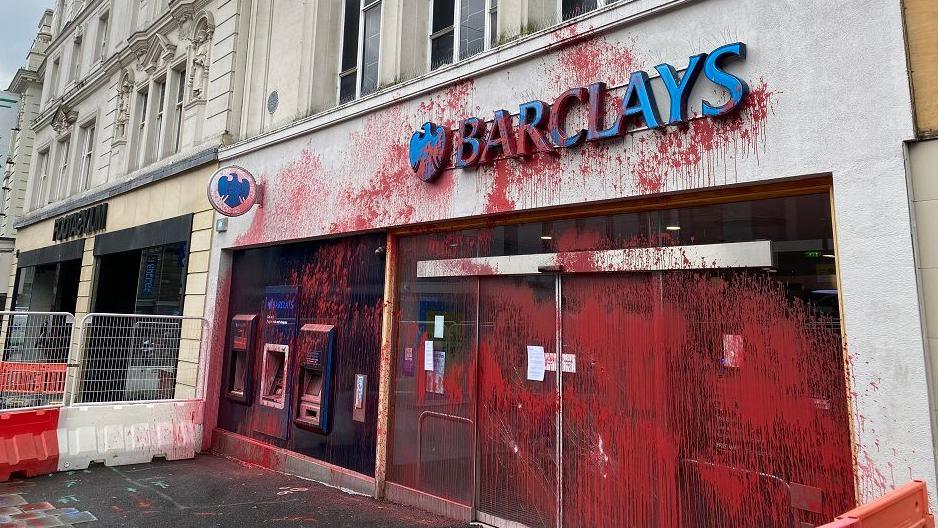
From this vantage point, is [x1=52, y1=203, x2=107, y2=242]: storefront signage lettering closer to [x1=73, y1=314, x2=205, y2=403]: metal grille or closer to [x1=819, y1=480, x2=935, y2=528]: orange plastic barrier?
[x1=73, y1=314, x2=205, y2=403]: metal grille

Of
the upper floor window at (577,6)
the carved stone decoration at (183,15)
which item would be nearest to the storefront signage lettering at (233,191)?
the carved stone decoration at (183,15)

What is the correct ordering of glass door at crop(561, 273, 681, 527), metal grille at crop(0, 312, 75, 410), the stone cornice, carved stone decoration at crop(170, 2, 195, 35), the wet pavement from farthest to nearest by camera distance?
the stone cornice → carved stone decoration at crop(170, 2, 195, 35) → metal grille at crop(0, 312, 75, 410) → the wet pavement → glass door at crop(561, 273, 681, 527)

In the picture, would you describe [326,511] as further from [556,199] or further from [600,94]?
[600,94]

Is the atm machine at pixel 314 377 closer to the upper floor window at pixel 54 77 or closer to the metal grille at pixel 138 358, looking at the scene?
the metal grille at pixel 138 358

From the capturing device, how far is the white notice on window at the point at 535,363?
4.97 m

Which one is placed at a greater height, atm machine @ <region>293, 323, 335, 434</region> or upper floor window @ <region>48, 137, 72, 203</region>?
upper floor window @ <region>48, 137, 72, 203</region>

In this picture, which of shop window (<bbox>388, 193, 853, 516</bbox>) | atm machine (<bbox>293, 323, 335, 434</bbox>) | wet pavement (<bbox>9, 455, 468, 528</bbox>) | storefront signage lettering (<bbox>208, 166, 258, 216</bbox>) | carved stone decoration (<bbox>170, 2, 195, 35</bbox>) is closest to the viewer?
shop window (<bbox>388, 193, 853, 516</bbox>)

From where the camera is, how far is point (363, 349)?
6625 mm

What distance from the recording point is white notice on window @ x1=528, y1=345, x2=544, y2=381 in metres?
4.97

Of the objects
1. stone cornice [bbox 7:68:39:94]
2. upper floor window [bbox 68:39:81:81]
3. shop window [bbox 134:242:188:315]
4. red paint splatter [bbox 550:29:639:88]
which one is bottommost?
shop window [bbox 134:242:188:315]

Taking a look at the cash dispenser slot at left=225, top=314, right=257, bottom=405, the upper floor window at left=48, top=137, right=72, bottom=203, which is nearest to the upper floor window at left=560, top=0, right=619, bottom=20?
the cash dispenser slot at left=225, top=314, right=257, bottom=405

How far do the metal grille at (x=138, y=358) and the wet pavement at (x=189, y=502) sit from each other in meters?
1.10

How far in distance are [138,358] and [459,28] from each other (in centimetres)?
651

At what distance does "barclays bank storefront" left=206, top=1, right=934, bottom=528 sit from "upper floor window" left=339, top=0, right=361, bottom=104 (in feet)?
3.72
